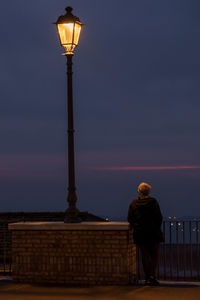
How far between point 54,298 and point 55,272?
1.37 metres

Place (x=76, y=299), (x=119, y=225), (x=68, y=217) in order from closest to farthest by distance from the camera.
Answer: (x=76, y=299)
(x=119, y=225)
(x=68, y=217)

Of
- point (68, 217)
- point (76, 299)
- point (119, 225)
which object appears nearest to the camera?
point (76, 299)

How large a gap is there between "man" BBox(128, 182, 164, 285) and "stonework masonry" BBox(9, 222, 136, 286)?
20 cm

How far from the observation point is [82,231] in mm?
9359

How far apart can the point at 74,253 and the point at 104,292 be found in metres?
1.06

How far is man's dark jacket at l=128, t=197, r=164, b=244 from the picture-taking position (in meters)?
9.05

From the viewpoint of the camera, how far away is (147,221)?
29.7 feet

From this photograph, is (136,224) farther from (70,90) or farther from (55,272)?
(70,90)

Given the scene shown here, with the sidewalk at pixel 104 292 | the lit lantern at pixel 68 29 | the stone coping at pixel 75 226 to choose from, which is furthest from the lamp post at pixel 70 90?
the sidewalk at pixel 104 292

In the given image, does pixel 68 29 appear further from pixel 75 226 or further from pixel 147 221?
pixel 147 221

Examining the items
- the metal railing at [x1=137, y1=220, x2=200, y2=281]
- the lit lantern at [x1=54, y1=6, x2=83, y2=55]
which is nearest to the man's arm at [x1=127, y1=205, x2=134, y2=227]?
the metal railing at [x1=137, y1=220, x2=200, y2=281]

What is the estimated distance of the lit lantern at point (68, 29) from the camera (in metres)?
9.80

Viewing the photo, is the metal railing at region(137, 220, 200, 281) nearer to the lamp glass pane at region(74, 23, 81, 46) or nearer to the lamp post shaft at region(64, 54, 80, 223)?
the lamp post shaft at region(64, 54, 80, 223)

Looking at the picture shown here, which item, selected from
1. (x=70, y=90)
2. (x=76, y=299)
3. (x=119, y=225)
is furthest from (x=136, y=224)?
(x=70, y=90)
